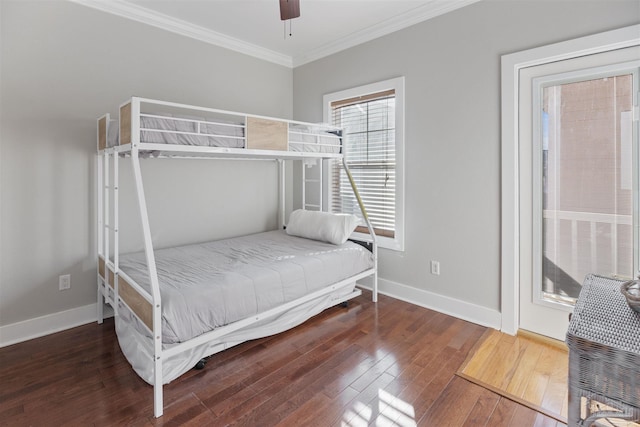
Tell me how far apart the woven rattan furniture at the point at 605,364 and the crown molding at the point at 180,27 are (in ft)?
11.6

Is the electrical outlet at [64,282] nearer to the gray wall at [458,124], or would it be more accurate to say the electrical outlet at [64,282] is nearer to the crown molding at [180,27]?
the crown molding at [180,27]

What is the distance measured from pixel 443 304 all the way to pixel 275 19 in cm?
294

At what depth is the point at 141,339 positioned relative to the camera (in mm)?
1964

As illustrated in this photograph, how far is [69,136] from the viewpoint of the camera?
2.60 m

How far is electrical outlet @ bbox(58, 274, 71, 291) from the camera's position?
2.62 m

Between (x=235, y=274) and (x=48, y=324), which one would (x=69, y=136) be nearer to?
(x=48, y=324)

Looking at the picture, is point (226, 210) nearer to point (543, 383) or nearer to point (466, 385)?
point (466, 385)

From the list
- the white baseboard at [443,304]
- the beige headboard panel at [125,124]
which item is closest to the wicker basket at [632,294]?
the white baseboard at [443,304]

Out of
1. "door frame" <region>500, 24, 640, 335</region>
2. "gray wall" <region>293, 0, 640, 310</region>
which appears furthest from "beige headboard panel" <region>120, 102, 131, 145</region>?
"door frame" <region>500, 24, 640, 335</region>

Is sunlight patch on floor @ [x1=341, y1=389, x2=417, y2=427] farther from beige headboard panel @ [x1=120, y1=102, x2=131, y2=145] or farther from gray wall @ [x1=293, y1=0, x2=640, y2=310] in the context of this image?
beige headboard panel @ [x1=120, y1=102, x2=131, y2=145]

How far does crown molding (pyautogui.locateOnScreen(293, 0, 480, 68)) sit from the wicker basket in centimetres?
229

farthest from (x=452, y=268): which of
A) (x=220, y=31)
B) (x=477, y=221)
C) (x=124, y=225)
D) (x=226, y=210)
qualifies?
(x=220, y=31)

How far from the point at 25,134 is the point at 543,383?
12.3 feet

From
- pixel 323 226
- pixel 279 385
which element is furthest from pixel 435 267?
pixel 279 385
